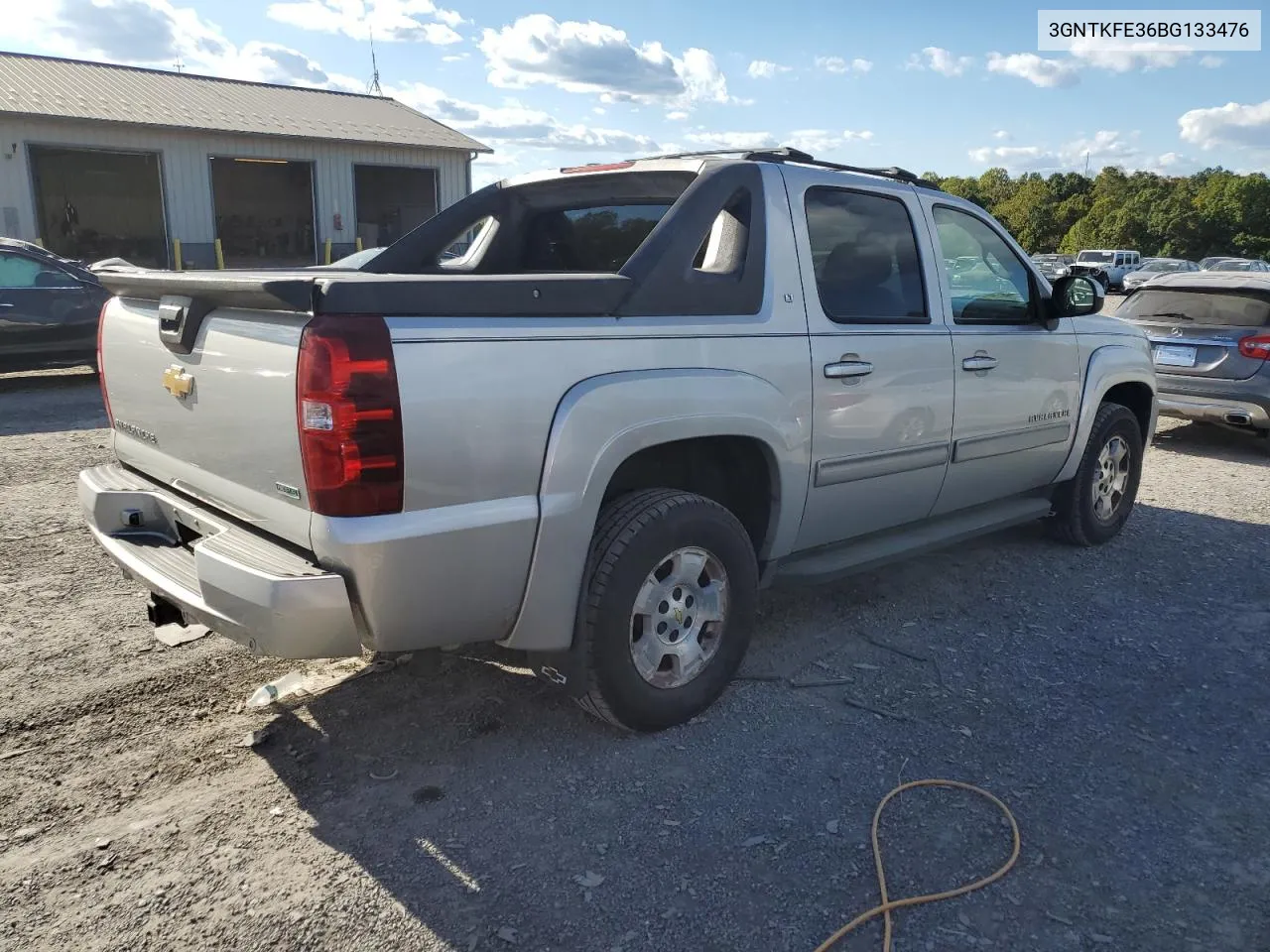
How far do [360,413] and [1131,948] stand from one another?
2.39 meters

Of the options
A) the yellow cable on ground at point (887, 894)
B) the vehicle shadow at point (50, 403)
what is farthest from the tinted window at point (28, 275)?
the yellow cable on ground at point (887, 894)

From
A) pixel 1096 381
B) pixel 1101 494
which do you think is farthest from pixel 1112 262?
pixel 1096 381

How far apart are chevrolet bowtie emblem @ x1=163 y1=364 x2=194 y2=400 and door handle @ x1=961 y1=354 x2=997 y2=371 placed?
316 cm

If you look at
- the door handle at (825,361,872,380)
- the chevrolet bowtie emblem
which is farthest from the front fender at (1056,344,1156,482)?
the chevrolet bowtie emblem

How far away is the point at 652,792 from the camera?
317 cm

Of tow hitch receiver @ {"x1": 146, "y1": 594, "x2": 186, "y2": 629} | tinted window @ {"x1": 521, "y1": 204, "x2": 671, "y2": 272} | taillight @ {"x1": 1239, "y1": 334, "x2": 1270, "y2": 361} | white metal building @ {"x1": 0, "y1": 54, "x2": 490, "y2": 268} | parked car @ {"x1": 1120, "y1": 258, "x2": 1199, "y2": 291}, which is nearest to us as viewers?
tow hitch receiver @ {"x1": 146, "y1": 594, "x2": 186, "y2": 629}

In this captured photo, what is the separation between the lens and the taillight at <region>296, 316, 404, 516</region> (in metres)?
2.58

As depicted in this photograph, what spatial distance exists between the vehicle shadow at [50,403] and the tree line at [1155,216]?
4510cm

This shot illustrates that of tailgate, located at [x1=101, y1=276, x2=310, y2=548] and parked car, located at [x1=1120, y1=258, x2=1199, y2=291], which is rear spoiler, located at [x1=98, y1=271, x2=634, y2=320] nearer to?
tailgate, located at [x1=101, y1=276, x2=310, y2=548]

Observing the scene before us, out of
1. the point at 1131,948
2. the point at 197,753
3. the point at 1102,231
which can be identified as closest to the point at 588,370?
the point at 197,753

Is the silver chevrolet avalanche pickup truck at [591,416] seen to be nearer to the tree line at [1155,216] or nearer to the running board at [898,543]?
the running board at [898,543]

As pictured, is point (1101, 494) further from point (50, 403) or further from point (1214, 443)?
point (50, 403)

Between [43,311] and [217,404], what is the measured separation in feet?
32.5

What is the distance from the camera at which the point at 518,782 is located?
10.6 ft
